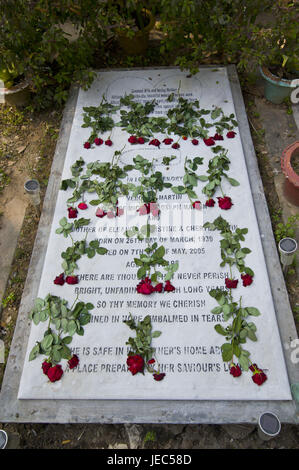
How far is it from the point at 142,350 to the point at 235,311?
A: 73cm

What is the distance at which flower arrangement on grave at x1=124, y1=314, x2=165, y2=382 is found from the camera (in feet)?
7.95

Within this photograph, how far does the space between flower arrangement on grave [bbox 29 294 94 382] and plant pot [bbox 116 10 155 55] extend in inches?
132

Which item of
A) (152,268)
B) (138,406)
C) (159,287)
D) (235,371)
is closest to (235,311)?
(235,371)

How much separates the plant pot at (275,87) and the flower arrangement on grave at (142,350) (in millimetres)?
2924

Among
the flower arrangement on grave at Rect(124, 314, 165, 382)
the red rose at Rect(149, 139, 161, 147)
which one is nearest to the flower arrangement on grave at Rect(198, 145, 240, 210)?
the red rose at Rect(149, 139, 161, 147)

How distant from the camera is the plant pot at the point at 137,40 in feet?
14.4

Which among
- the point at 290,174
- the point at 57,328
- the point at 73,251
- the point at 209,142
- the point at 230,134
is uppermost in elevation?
the point at 230,134

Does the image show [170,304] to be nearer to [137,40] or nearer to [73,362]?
[73,362]

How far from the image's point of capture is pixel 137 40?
4.45 m

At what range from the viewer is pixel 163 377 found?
2430 mm

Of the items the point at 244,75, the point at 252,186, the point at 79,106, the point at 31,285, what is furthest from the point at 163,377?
the point at 244,75

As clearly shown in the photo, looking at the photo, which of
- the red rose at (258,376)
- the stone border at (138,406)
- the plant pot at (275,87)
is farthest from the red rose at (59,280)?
the plant pot at (275,87)

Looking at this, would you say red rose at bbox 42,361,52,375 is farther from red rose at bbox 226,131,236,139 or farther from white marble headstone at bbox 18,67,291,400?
red rose at bbox 226,131,236,139
